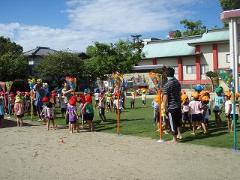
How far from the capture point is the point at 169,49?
53031mm

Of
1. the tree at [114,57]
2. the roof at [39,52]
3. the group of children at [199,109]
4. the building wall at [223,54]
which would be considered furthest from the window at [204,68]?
the group of children at [199,109]

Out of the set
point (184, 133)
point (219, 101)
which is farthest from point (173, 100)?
point (219, 101)

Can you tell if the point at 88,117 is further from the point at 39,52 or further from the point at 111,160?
the point at 39,52

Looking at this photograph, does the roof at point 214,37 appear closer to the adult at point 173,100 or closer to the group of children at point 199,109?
the group of children at point 199,109

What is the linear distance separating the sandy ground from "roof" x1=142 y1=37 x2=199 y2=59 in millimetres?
38704

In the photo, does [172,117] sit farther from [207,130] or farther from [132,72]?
[132,72]

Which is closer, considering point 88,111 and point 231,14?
point 88,111

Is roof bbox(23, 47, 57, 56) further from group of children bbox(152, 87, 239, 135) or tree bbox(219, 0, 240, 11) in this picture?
group of children bbox(152, 87, 239, 135)

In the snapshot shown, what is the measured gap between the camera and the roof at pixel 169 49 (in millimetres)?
50688

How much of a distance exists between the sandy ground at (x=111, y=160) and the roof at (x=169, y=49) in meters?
38.7

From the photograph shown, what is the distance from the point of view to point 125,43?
53.5 m

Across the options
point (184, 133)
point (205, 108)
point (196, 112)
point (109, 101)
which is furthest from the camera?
→ point (109, 101)

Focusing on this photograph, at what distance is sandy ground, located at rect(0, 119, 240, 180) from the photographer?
7.97m

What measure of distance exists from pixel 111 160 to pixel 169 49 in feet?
147
